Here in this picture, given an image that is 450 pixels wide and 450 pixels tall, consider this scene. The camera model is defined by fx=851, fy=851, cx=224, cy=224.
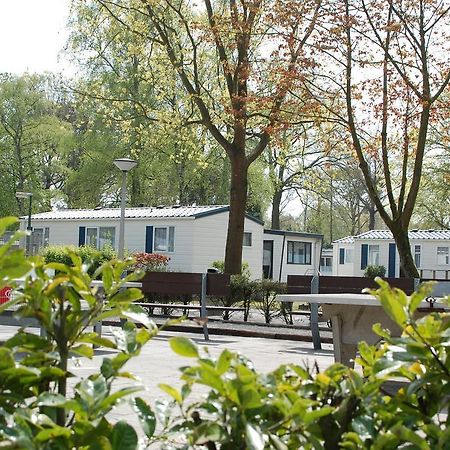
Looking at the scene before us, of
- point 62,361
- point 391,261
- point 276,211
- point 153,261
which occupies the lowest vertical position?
point 62,361

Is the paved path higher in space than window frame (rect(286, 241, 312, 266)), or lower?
lower

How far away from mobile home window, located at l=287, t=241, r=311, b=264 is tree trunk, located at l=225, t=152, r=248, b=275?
20.5m

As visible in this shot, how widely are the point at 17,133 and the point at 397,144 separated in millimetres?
37852

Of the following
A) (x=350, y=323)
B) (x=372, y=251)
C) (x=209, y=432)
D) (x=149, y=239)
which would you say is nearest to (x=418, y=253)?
(x=372, y=251)

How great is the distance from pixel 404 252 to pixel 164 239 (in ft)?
58.8

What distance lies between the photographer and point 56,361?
1459mm

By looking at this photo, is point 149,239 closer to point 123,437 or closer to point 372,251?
point 372,251

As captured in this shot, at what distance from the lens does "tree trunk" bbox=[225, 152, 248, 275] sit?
2433 cm

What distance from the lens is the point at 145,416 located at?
1421 mm

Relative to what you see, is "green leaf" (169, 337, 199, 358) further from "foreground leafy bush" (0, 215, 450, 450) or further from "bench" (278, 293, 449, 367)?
"bench" (278, 293, 449, 367)

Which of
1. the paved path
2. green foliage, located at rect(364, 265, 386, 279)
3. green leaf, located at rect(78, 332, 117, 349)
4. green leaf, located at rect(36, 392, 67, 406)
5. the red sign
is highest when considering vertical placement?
green foliage, located at rect(364, 265, 386, 279)

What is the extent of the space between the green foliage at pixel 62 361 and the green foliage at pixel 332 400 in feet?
0.39

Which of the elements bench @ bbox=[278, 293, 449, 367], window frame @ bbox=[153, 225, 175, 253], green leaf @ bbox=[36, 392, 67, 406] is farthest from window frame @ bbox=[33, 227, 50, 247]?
green leaf @ bbox=[36, 392, 67, 406]

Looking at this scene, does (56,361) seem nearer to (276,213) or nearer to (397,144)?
(397,144)
